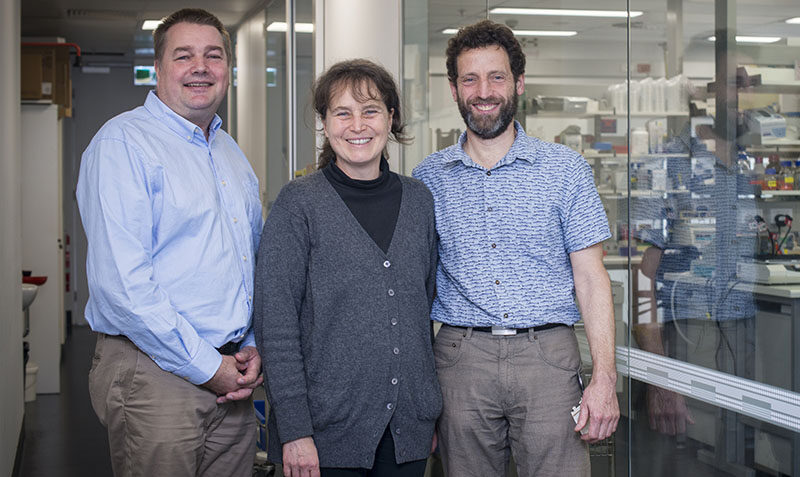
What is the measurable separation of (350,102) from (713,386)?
1.20 meters

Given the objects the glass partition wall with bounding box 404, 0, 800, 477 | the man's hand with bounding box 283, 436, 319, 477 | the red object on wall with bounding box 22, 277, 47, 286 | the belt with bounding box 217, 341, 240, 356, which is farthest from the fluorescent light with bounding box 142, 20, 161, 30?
the man's hand with bounding box 283, 436, 319, 477

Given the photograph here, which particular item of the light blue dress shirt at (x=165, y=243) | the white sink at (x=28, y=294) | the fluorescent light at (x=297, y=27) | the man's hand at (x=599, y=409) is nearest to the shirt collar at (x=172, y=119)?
the light blue dress shirt at (x=165, y=243)

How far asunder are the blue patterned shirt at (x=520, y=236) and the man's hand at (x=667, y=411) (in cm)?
43

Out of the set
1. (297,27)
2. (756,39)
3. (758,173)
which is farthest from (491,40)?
(297,27)

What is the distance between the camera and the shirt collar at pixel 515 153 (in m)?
2.25

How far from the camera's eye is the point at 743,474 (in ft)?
7.15

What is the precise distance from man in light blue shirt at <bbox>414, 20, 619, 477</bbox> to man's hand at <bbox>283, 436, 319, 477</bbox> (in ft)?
1.32

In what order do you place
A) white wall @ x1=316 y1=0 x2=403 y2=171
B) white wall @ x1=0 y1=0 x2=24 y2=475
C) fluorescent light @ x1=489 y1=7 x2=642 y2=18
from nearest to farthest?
fluorescent light @ x1=489 y1=7 x2=642 y2=18, white wall @ x1=0 y1=0 x2=24 y2=475, white wall @ x1=316 y1=0 x2=403 y2=171

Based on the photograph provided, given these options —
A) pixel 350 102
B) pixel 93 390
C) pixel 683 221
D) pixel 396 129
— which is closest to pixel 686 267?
pixel 683 221

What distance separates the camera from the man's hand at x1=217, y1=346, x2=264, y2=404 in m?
2.11

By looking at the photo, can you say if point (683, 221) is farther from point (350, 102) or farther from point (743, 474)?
point (350, 102)

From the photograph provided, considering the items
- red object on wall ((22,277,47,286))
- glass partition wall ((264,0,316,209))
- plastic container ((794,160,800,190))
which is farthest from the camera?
red object on wall ((22,277,47,286))

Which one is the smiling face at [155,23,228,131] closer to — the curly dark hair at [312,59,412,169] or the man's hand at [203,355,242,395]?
the curly dark hair at [312,59,412,169]

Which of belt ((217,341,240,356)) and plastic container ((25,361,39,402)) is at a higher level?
belt ((217,341,240,356))
